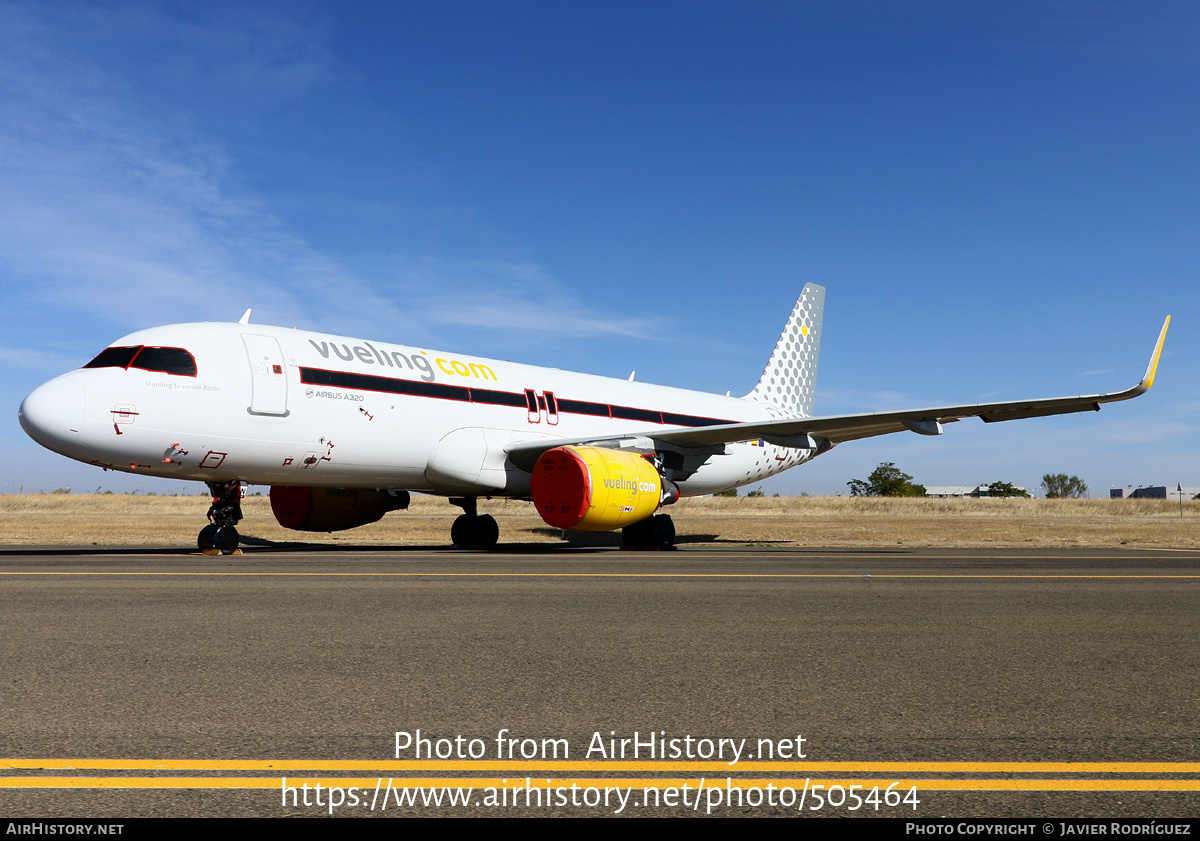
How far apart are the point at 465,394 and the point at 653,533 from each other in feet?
15.8

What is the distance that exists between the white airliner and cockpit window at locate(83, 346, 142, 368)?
1.3 inches

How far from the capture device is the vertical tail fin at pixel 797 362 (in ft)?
84.3

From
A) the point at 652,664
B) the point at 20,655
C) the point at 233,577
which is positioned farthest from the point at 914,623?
the point at 233,577

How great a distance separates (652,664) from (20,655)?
11.6ft

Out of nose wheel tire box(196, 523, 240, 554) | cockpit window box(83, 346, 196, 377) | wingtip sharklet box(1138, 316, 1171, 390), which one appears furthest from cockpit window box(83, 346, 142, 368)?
wingtip sharklet box(1138, 316, 1171, 390)

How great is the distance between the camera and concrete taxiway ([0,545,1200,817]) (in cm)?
287

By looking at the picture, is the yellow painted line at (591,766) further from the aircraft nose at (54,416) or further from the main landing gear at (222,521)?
the main landing gear at (222,521)

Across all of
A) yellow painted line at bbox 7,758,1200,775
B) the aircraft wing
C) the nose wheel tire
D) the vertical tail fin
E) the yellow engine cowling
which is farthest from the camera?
the vertical tail fin

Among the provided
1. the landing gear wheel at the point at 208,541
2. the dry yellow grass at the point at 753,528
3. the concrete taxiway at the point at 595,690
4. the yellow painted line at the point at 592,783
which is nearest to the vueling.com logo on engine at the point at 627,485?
the dry yellow grass at the point at 753,528

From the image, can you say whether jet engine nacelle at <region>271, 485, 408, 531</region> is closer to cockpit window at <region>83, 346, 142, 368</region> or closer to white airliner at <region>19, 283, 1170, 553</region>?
white airliner at <region>19, 283, 1170, 553</region>

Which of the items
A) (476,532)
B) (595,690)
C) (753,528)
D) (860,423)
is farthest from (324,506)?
(595,690)

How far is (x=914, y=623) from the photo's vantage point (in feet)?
20.5

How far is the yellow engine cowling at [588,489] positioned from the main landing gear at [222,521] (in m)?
4.83
